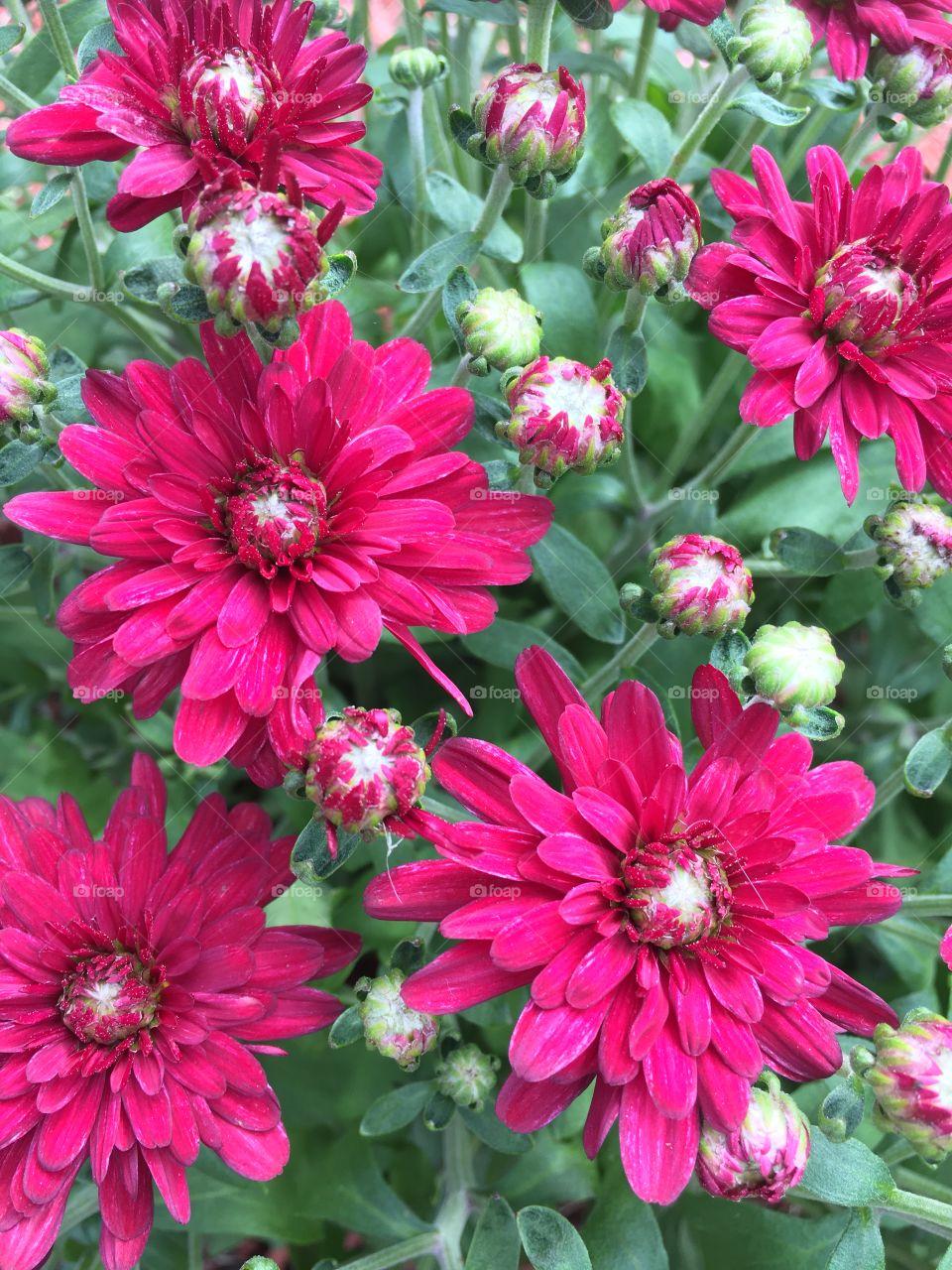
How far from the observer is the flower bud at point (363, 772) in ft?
2.08

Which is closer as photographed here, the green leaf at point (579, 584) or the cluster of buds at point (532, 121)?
the cluster of buds at point (532, 121)

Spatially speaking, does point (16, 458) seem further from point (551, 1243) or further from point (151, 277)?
point (551, 1243)

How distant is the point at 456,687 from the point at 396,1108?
1.10 feet

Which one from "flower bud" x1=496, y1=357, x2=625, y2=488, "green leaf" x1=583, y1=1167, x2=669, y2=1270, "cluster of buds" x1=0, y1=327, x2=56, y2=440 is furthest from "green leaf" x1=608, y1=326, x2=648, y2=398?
"green leaf" x1=583, y1=1167, x2=669, y2=1270

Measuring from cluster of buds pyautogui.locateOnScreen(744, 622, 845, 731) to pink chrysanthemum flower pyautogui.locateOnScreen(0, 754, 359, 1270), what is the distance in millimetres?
357

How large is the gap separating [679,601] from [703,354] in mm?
623

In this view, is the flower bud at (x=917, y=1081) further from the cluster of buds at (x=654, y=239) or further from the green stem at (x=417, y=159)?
the green stem at (x=417, y=159)

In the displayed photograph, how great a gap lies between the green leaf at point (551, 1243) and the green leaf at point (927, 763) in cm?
41

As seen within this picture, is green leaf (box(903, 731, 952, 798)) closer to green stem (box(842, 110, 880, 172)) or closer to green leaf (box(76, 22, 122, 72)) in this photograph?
green stem (box(842, 110, 880, 172))

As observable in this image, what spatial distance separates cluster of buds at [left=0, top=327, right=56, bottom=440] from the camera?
76 centimetres

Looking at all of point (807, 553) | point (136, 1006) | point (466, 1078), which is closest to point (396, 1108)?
point (466, 1078)

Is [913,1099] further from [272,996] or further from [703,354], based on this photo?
[703,354]

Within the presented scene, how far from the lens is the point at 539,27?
2.75 feet

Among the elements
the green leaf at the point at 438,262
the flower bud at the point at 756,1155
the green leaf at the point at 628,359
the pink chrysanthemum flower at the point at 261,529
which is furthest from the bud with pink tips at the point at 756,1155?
the green leaf at the point at 438,262
